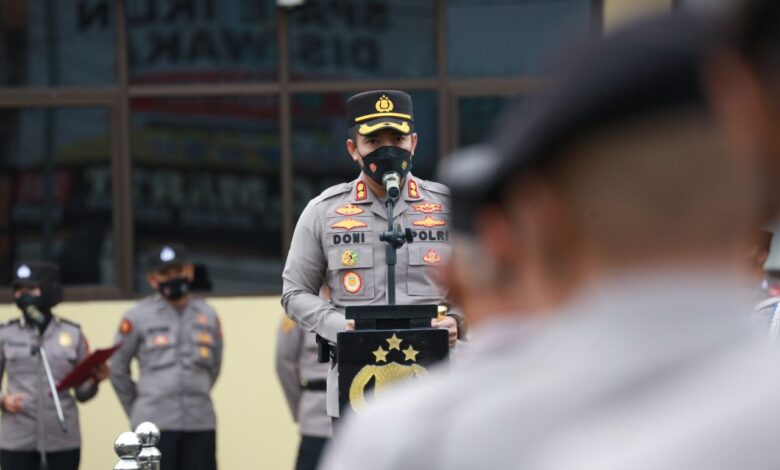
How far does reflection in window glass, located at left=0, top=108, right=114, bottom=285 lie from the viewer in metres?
11.0

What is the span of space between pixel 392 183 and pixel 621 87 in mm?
4992

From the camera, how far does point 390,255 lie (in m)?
6.12

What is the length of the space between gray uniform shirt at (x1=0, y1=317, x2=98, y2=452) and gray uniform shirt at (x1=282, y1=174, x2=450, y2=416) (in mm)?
3400

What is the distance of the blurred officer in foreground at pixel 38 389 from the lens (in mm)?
9195

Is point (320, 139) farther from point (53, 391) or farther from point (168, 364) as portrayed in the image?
point (53, 391)

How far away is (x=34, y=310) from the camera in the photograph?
948cm

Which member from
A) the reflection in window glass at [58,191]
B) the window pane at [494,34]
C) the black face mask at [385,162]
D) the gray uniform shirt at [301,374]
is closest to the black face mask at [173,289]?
the gray uniform shirt at [301,374]

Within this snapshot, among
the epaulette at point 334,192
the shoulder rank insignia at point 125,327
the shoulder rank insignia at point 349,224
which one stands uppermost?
the shoulder rank insignia at point 125,327

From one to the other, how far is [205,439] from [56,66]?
3007 mm

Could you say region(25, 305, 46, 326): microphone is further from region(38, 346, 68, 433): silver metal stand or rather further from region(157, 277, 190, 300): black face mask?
region(157, 277, 190, 300): black face mask

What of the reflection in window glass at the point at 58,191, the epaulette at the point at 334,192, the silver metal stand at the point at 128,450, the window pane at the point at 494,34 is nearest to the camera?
the silver metal stand at the point at 128,450

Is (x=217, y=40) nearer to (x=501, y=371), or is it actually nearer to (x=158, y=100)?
(x=158, y=100)

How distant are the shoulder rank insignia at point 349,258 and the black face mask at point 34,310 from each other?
12.2 ft

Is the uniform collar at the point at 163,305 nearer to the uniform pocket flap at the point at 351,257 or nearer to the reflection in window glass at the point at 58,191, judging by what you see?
the reflection in window glass at the point at 58,191
